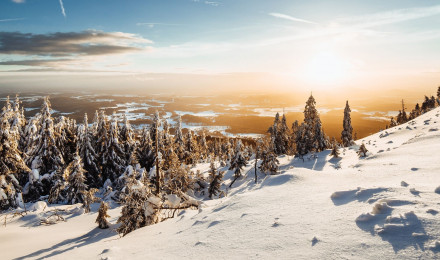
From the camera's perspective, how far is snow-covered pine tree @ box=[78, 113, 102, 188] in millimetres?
27405

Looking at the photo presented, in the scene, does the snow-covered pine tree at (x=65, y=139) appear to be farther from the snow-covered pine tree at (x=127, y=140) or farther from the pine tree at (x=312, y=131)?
the pine tree at (x=312, y=131)

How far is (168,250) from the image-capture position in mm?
4805

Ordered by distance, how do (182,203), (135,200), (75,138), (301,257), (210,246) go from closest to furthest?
(301,257) → (210,246) → (135,200) → (182,203) → (75,138)

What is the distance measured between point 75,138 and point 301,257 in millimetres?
30981

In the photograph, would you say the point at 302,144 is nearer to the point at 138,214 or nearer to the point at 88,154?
the point at 88,154

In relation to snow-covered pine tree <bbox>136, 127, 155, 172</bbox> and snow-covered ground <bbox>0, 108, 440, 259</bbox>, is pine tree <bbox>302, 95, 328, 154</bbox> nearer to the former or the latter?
snow-covered pine tree <bbox>136, 127, 155, 172</bbox>

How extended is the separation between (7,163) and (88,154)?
435 inches

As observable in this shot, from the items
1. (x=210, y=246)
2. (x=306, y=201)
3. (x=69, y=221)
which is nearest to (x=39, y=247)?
(x=69, y=221)

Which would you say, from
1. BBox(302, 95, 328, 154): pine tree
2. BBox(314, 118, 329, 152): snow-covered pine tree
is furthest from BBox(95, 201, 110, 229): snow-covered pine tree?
BBox(314, 118, 329, 152): snow-covered pine tree

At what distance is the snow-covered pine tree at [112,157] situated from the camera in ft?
95.6

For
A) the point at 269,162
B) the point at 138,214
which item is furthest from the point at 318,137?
the point at 138,214

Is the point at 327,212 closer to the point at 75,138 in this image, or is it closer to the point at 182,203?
the point at 182,203

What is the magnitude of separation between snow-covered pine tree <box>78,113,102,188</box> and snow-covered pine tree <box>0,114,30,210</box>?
1010 centimetres

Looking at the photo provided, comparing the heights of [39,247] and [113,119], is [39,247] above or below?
below
